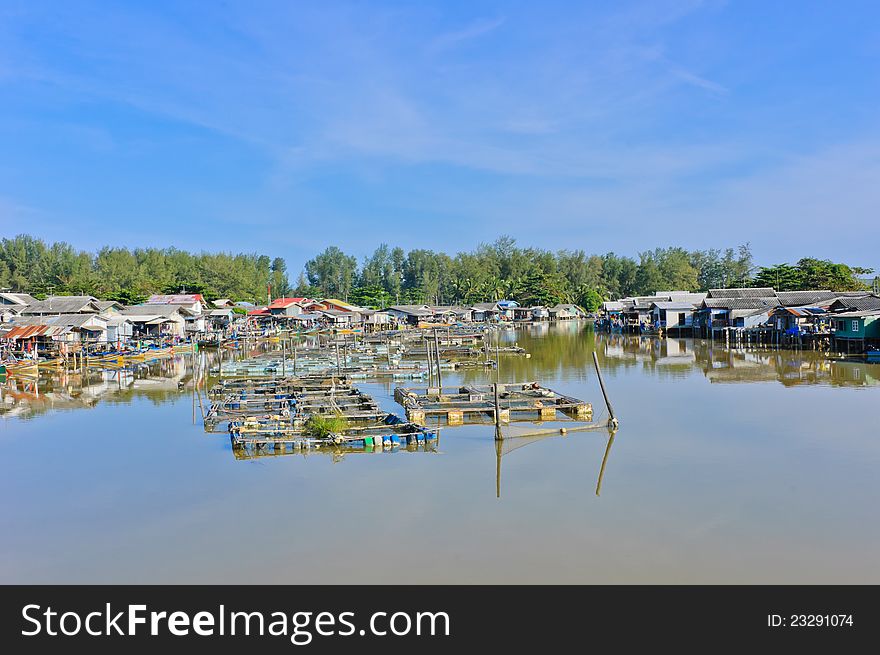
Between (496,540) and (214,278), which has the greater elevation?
(214,278)

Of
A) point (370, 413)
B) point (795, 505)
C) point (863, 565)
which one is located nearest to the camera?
point (863, 565)

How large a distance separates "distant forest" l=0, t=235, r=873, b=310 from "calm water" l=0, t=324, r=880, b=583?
4126 centimetres

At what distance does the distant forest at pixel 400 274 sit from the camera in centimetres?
6262

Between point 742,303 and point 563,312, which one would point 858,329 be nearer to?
point 742,303

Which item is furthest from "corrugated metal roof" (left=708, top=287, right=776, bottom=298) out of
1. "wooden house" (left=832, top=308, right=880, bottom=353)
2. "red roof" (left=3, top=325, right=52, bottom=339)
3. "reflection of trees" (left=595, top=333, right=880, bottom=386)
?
"red roof" (left=3, top=325, right=52, bottom=339)

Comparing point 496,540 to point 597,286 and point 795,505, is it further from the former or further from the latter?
point 597,286

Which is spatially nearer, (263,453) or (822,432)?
(263,453)

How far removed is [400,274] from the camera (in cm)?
8938

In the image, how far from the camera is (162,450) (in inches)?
520

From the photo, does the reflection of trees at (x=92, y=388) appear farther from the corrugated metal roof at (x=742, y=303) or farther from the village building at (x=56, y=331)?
the corrugated metal roof at (x=742, y=303)

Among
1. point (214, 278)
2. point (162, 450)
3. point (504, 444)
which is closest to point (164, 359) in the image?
point (162, 450)

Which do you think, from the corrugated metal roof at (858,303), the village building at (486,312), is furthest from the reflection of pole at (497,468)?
the village building at (486,312)

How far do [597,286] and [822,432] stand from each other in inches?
2819

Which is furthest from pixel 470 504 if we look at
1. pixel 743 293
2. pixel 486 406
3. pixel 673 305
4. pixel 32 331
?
pixel 673 305
